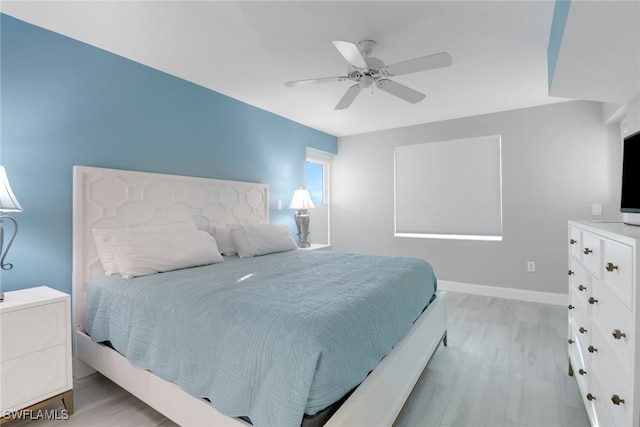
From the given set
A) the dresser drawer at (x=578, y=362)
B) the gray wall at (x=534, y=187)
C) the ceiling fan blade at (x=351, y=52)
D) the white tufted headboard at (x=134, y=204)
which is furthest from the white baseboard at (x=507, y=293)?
the ceiling fan blade at (x=351, y=52)

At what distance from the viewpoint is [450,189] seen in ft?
14.3

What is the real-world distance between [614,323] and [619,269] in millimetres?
235

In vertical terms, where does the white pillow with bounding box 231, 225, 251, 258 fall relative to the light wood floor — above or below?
above

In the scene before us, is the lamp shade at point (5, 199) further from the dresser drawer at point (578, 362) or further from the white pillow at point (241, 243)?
the dresser drawer at point (578, 362)

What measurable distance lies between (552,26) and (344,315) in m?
2.30

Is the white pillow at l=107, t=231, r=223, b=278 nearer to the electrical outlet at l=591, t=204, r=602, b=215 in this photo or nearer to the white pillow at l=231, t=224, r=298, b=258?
the white pillow at l=231, t=224, r=298, b=258

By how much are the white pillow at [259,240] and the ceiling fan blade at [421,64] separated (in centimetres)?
189

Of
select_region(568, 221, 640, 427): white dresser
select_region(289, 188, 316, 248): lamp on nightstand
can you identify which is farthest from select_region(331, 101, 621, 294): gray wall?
select_region(568, 221, 640, 427): white dresser

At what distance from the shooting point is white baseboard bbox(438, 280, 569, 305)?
366 cm

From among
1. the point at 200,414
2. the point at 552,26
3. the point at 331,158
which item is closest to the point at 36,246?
the point at 200,414

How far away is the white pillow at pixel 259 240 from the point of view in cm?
300

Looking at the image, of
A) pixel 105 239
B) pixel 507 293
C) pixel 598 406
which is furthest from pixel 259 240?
pixel 507 293

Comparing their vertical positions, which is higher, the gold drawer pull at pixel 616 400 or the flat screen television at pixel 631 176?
the flat screen television at pixel 631 176

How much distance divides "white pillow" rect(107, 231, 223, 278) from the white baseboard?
3.25 metres
